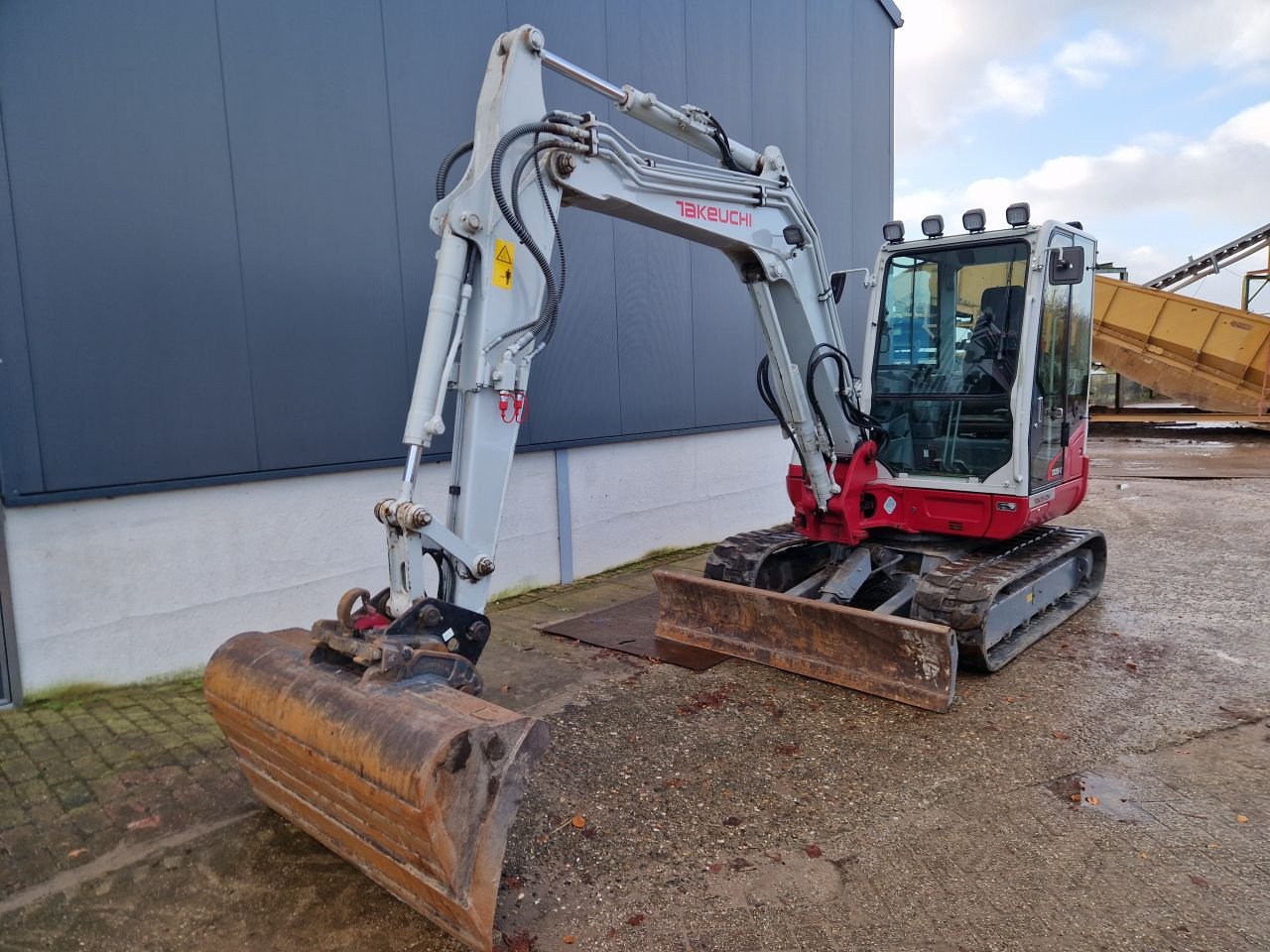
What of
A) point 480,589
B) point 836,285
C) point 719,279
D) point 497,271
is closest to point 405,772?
point 480,589

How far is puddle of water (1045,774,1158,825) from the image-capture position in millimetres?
3352

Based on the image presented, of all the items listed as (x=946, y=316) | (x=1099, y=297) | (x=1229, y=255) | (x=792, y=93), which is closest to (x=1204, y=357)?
(x=1099, y=297)

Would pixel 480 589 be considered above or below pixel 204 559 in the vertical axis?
above

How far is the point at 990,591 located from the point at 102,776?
15.1 feet

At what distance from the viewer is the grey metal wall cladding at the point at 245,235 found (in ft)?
14.4

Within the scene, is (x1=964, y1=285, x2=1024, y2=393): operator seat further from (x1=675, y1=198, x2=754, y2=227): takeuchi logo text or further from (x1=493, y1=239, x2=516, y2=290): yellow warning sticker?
(x1=493, y1=239, x2=516, y2=290): yellow warning sticker

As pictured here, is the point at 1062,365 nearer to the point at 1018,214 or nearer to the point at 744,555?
the point at 1018,214

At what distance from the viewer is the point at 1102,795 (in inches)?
138

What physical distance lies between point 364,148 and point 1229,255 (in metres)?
22.4

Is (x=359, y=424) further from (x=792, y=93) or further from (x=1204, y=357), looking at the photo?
(x=1204, y=357)

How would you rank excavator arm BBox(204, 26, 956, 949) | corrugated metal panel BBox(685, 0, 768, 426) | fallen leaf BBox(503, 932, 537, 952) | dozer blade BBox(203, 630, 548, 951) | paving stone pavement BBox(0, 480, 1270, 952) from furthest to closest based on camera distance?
corrugated metal panel BBox(685, 0, 768, 426), paving stone pavement BBox(0, 480, 1270, 952), fallen leaf BBox(503, 932, 537, 952), excavator arm BBox(204, 26, 956, 949), dozer blade BBox(203, 630, 548, 951)

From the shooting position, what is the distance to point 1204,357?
55.5 ft

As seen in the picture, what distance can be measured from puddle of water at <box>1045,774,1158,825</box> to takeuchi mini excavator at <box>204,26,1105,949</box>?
2.52 ft

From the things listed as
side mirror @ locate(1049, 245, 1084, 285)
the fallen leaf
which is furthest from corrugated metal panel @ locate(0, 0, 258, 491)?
side mirror @ locate(1049, 245, 1084, 285)
